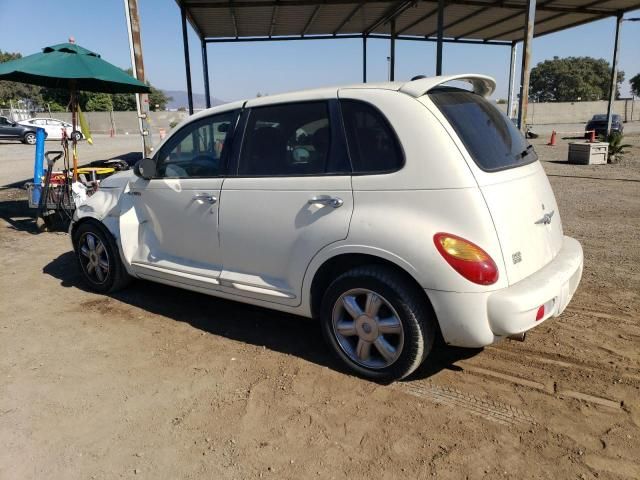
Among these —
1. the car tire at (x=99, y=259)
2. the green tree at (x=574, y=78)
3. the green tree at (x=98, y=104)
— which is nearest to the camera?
the car tire at (x=99, y=259)

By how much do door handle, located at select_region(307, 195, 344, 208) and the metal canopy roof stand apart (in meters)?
10.5

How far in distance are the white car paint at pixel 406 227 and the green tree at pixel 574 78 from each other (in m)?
97.6

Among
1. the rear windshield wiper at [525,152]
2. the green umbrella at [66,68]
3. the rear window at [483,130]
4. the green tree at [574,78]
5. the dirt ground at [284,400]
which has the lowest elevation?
the dirt ground at [284,400]

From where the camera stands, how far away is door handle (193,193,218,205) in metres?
3.62

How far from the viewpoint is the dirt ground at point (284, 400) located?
2.46 m

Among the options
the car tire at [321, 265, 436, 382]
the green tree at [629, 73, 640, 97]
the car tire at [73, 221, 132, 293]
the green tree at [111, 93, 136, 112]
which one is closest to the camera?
the car tire at [321, 265, 436, 382]

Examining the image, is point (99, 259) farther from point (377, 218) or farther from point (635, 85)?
point (635, 85)

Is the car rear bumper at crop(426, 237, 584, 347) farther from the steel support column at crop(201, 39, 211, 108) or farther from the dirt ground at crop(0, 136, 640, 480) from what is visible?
the steel support column at crop(201, 39, 211, 108)

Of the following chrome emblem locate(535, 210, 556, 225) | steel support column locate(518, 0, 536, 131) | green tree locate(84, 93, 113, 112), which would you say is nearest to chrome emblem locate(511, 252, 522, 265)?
chrome emblem locate(535, 210, 556, 225)

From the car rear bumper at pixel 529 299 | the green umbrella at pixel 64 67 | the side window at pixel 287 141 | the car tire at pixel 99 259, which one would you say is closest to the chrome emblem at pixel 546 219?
the car rear bumper at pixel 529 299

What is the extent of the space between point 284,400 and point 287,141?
170 cm

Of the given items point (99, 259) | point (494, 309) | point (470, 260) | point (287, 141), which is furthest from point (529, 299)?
point (99, 259)

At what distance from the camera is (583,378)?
3.12m

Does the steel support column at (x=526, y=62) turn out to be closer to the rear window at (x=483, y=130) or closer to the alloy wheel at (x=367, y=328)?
the rear window at (x=483, y=130)
